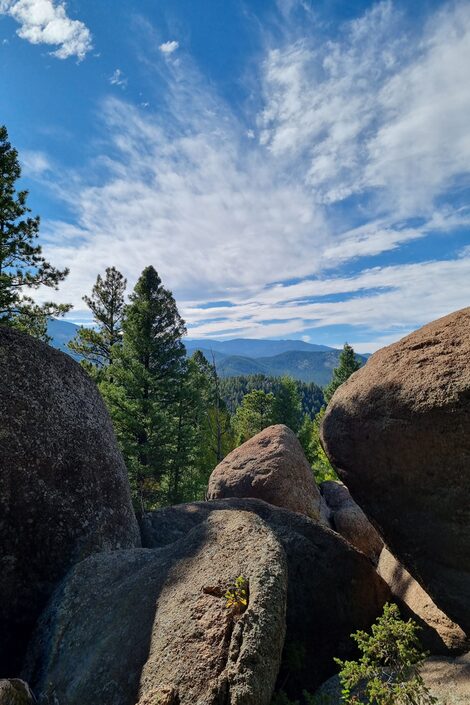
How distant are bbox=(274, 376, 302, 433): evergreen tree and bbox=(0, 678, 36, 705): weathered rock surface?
121ft

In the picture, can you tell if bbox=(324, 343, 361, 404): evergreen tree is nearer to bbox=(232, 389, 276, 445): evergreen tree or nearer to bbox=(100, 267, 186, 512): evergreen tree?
bbox=(232, 389, 276, 445): evergreen tree

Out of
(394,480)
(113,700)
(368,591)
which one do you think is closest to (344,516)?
(368,591)

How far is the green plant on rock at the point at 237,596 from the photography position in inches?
157

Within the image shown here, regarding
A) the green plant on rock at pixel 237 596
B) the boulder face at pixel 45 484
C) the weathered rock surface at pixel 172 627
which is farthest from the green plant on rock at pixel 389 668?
the boulder face at pixel 45 484

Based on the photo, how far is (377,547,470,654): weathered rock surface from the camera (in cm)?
586

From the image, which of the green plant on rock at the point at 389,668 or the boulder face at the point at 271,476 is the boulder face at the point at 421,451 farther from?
the boulder face at the point at 271,476

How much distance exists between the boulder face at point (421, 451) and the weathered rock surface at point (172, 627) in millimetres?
2413

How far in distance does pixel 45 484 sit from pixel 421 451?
18.9ft

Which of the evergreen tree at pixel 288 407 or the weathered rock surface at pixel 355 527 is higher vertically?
the evergreen tree at pixel 288 407

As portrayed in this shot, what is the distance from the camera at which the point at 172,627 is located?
13.6 ft

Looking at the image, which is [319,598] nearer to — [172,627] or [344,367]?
[172,627]

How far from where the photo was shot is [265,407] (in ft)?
133

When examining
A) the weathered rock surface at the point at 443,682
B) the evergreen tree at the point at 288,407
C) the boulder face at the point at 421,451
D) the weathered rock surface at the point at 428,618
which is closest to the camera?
the weathered rock surface at the point at 443,682

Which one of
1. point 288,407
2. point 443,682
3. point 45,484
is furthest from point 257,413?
point 443,682
